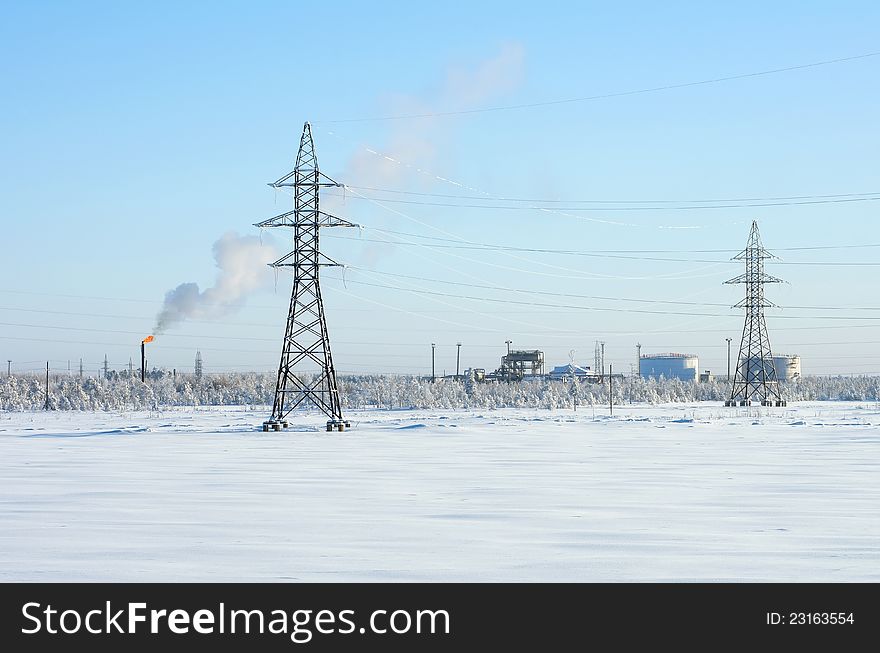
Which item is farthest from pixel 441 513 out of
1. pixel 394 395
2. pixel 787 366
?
pixel 787 366

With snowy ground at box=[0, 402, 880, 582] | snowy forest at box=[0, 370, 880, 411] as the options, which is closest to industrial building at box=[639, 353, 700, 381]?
snowy forest at box=[0, 370, 880, 411]

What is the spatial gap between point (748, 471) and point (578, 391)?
68.2 meters

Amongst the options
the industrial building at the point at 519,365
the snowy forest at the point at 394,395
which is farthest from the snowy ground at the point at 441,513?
the industrial building at the point at 519,365

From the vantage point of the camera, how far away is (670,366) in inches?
6388

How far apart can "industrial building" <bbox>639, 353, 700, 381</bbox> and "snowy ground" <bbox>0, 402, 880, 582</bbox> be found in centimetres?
13454

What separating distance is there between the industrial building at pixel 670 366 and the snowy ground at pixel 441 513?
13454 cm

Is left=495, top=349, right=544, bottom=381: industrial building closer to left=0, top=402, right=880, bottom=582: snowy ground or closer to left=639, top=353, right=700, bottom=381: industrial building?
left=639, top=353, right=700, bottom=381: industrial building

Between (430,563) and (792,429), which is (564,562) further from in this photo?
(792,429)

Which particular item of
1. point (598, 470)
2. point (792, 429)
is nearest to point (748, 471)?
point (598, 470)

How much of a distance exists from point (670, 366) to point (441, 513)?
153 metres

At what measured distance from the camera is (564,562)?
392 inches

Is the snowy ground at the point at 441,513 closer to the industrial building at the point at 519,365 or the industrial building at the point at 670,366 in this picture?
the industrial building at the point at 519,365
